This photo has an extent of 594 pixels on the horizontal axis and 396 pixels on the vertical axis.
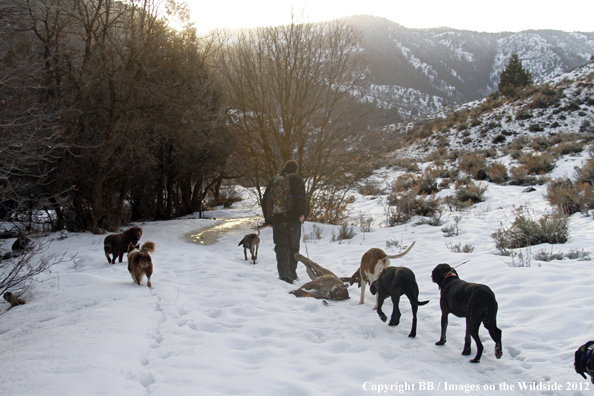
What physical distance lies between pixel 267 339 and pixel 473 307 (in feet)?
6.69

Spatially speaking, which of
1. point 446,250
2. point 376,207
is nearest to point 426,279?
point 446,250

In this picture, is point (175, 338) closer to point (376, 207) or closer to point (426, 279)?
point (426, 279)

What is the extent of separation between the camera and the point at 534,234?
7.72 m

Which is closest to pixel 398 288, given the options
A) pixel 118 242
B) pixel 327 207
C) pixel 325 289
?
pixel 325 289

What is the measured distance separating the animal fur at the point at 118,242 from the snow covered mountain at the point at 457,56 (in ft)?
332

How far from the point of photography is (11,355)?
109 inches

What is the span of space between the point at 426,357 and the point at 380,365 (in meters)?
0.54

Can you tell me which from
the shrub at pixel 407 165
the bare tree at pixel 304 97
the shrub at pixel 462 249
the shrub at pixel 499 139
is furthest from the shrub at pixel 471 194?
the shrub at pixel 499 139

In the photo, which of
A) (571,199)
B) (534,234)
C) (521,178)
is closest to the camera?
(534,234)

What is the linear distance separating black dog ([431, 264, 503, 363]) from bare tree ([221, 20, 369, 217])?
9.08m

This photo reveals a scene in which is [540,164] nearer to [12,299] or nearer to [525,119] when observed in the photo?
[525,119]

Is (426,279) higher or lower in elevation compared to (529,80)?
lower

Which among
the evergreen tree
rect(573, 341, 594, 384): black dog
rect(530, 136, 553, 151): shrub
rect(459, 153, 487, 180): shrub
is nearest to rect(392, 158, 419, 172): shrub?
rect(459, 153, 487, 180): shrub

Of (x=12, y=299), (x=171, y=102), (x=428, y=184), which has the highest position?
(x=171, y=102)
